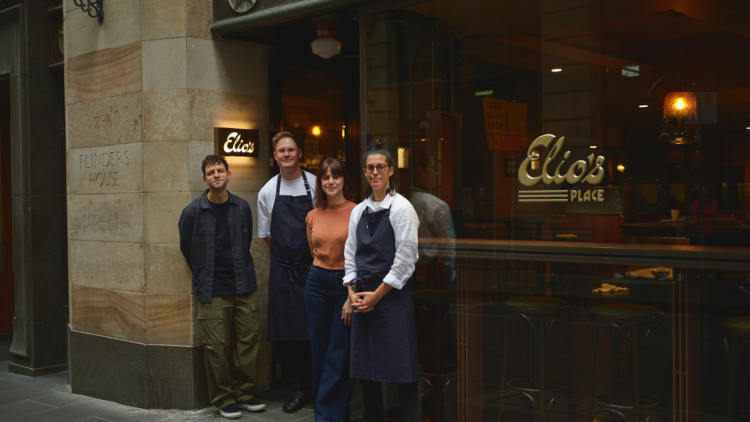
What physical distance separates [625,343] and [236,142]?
3710mm

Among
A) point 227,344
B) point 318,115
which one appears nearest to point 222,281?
point 227,344

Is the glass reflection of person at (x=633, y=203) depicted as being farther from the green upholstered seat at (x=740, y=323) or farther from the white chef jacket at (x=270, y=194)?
the white chef jacket at (x=270, y=194)

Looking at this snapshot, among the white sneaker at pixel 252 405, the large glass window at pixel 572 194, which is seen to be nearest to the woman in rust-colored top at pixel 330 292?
the large glass window at pixel 572 194

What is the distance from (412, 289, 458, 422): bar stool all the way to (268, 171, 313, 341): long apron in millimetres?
1158

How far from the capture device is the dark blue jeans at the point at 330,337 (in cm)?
487

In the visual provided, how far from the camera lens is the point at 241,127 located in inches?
249

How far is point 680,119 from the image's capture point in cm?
399

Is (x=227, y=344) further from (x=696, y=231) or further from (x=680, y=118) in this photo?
(x=680, y=118)

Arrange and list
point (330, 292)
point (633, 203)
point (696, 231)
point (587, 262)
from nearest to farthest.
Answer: point (696, 231) → point (633, 203) → point (587, 262) → point (330, 292)

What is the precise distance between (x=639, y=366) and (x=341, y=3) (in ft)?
10.9

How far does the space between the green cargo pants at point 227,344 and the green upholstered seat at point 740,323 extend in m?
3.64

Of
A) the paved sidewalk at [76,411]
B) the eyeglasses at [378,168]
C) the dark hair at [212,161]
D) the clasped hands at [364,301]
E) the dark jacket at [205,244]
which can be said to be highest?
the dark hair at [212,161]

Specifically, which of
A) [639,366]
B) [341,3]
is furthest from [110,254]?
[639,366]

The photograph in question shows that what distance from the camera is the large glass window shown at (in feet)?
12.8
